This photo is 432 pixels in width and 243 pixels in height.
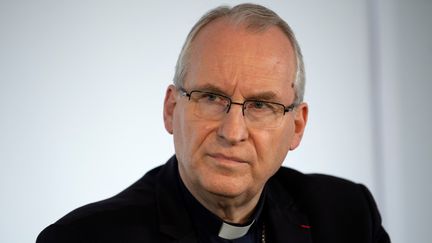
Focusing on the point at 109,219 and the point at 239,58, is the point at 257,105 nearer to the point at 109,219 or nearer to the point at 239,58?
the point at 239,58

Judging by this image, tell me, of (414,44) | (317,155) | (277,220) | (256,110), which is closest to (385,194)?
(317,155)

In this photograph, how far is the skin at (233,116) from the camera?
71.2 inches

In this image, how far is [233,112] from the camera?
1.82 m

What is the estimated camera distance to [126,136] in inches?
118

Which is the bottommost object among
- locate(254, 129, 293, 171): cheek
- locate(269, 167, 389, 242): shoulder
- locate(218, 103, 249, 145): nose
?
locate(269, 167, 389, 242): shoulder

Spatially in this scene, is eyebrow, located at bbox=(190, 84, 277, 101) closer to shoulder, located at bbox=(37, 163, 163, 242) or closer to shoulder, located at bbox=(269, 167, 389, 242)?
shoulder, located at bbox=(37, 163, 163, 242)

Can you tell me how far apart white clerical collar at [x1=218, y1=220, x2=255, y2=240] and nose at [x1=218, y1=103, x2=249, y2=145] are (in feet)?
1.54

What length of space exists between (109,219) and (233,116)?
0.65 meters

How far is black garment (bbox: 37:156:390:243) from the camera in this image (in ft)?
6.24

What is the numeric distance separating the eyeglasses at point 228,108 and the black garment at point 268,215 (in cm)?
41

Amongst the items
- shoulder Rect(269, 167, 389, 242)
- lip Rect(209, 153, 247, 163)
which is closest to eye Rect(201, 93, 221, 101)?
lip Rect(209, 153, 247, 163)

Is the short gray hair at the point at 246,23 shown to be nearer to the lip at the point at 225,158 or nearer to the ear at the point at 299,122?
the ear at the point at 299,122

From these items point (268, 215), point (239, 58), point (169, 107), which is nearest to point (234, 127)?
point (239, 58)

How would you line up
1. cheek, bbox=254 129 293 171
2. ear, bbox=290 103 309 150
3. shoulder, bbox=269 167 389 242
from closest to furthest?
cheek, bbox=254 129 293 171, ear, bbox=290 103 309 150, shoulder, bbox=269 167 389 242
